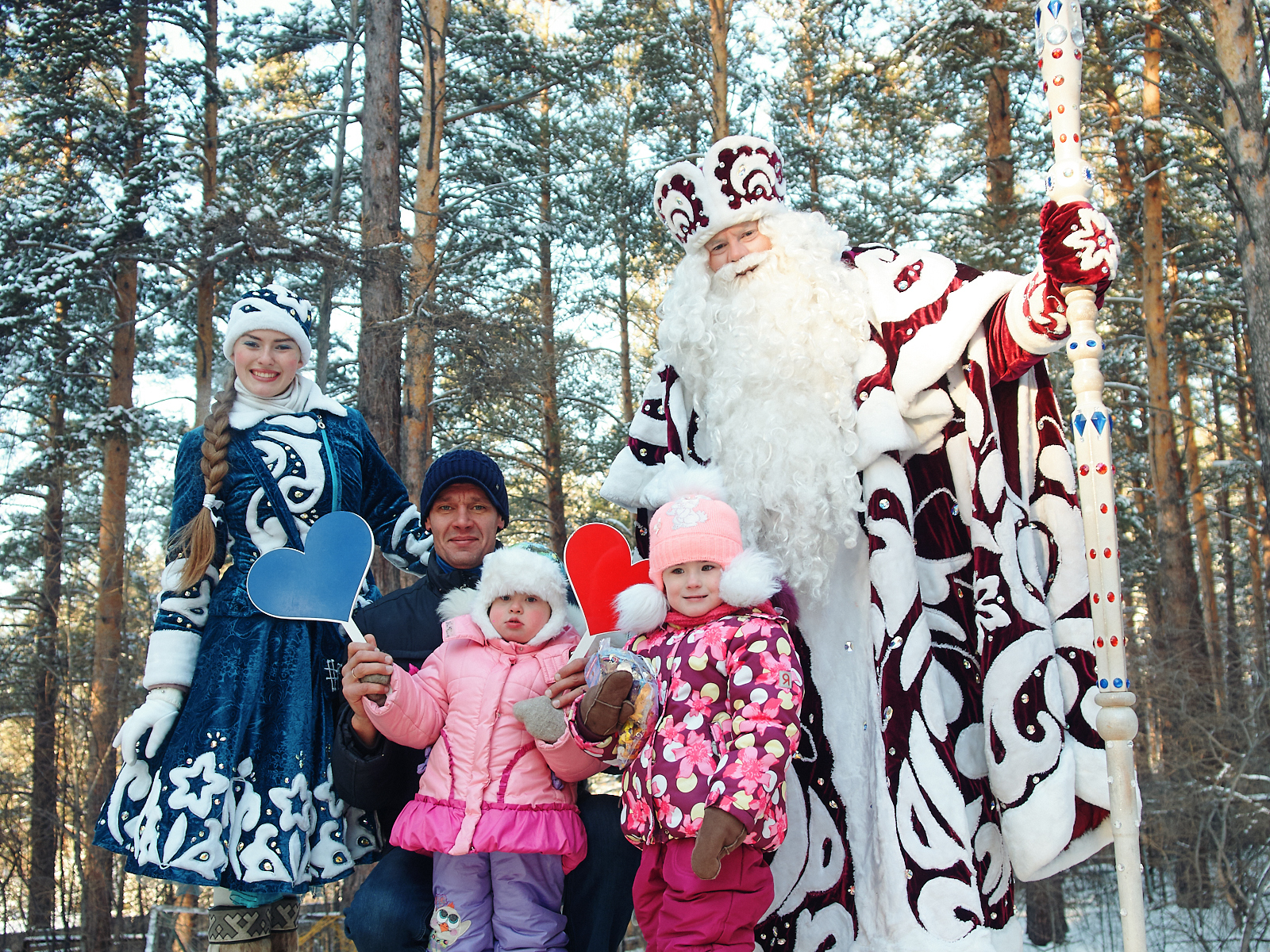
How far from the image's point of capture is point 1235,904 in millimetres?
8109

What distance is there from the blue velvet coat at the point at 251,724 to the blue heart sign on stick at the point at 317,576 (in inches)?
7.7

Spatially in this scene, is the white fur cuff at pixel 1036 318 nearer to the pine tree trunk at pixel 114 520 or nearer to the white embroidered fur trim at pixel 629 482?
the white embroidered fur trim at pixel 629 482

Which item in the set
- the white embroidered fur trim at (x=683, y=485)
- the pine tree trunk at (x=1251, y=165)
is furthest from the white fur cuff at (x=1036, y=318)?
the pine tree trunk at (x=1251, y=165)

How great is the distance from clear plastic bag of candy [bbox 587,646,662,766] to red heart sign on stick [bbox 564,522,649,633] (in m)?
0.25

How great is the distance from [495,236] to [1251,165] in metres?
8.47

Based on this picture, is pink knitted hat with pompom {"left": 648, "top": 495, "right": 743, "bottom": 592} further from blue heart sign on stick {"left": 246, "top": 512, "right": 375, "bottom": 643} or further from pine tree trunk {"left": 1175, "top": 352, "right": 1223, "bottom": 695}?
pine tree trunk {"left": 1175, "top": 352, "right": 1223, "bottom": 695}

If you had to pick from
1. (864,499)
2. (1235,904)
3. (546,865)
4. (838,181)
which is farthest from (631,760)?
(838,181)

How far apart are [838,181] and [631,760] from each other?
12947 mm

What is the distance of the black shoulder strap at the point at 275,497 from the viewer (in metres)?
2.87

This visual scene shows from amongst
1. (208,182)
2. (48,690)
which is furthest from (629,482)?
(48,690)

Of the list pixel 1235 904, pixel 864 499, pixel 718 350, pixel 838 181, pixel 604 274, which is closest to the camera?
pixel 864 499

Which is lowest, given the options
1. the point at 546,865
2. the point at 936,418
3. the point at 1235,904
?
the point at 1235,904

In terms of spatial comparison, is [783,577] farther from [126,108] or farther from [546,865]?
[126,108]

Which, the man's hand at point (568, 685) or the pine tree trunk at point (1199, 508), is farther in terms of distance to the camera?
the pine tree trunk at point (1199, 508)
